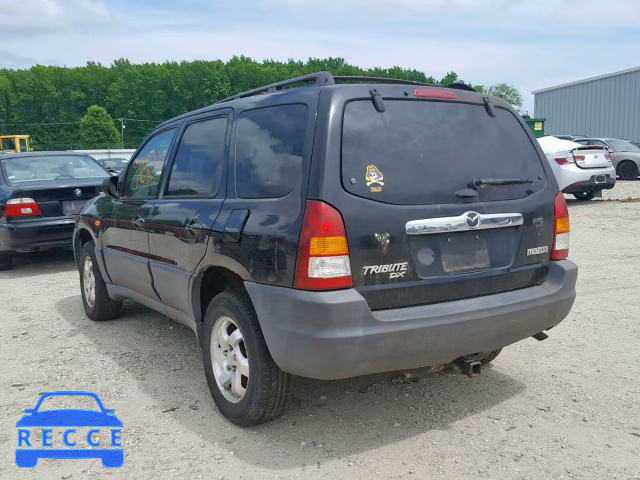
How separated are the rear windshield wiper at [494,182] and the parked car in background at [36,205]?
21.2 feet

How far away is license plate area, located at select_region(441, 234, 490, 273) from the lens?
3.28 m

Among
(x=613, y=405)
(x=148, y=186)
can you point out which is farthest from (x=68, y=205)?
(x=613, y=405)

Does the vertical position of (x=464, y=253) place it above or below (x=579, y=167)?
below

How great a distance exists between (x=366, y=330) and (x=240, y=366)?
0.86 meters

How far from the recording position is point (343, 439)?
11.2 feet

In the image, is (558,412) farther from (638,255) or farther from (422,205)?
(638,255)

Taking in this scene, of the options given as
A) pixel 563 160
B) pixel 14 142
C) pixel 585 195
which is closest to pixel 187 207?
pixel 563 160

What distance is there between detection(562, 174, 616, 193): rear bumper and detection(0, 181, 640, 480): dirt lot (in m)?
8.54

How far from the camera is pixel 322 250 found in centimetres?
297

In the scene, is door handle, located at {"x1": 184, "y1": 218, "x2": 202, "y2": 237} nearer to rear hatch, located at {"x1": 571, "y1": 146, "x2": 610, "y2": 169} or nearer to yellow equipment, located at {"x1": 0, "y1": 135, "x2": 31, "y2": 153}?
rear hatch, located at {"x1": 571, "y1": 146, "x2": 610, "y2": 169}

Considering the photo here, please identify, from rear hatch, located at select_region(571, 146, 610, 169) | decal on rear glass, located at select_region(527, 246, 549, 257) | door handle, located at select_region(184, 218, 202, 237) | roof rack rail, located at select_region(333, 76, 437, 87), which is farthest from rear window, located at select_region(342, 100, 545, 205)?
rear hatch, located at select_region(571, 146, 610, 169)

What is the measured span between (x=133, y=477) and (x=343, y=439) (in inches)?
43.4

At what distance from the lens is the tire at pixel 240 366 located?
10.8 feet

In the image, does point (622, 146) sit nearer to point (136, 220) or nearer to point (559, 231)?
point (559, 231)
